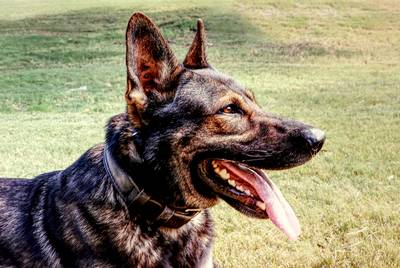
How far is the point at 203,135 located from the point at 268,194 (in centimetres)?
62

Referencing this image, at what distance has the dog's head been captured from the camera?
3631 mm

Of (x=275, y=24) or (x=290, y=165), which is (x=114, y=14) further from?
(x=290, y=165)

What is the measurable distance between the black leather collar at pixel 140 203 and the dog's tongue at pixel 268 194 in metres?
0.46

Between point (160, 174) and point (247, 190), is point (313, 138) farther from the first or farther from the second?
point (160, 174)

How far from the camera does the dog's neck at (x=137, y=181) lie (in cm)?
359

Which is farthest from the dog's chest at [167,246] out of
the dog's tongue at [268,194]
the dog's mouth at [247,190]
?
the dog's tongue at [268,194]

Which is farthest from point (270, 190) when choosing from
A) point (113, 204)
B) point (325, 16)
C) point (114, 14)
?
point (114, 14)

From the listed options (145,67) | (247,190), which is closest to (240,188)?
(247,190)

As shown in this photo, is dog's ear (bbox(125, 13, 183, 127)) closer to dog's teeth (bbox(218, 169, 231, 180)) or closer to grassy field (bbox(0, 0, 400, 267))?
dog's teeth (bbox(218, 169, 231, 180))

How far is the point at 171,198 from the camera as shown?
366 cm

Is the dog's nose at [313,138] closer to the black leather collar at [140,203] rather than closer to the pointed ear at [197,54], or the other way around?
the black leather collar at [140,203]

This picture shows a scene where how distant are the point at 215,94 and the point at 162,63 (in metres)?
0.41

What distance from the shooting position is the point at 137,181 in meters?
3.60

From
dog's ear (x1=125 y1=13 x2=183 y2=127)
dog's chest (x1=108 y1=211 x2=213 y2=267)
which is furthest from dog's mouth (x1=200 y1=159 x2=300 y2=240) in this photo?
dog's ear (x1=125 y1=13 x2=183 y2=127)
